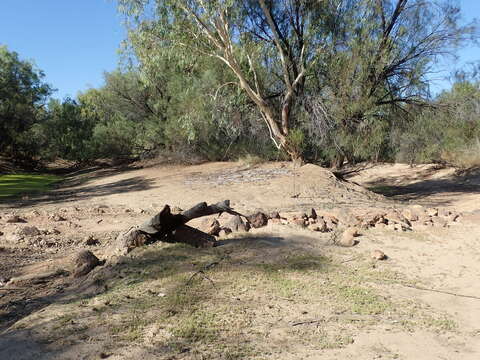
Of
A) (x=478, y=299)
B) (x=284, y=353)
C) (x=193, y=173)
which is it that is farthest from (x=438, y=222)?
(x=193, y=173)

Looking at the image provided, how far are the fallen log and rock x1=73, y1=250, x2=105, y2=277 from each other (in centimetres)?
28

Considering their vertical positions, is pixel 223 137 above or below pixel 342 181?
above

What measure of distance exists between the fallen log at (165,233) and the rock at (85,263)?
0.91ft

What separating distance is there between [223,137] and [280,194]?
24.4ft

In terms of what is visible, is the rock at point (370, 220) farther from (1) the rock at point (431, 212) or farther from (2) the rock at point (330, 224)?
(1) the rock at point (431, 212)

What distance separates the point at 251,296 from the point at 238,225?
2.28 m

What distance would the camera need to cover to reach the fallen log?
17.1 ft

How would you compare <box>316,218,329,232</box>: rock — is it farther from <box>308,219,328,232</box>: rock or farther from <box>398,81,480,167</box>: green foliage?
<box>398,81,480,167</box>: green foliage

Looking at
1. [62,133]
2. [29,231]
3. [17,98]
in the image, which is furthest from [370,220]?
[62,133]

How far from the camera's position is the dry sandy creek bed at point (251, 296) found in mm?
3105

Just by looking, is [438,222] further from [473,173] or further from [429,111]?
[473,173]

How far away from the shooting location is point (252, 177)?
13.0m

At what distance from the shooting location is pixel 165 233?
17.9 ft

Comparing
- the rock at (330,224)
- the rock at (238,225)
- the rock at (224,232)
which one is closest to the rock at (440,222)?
the rock at (330,224)
